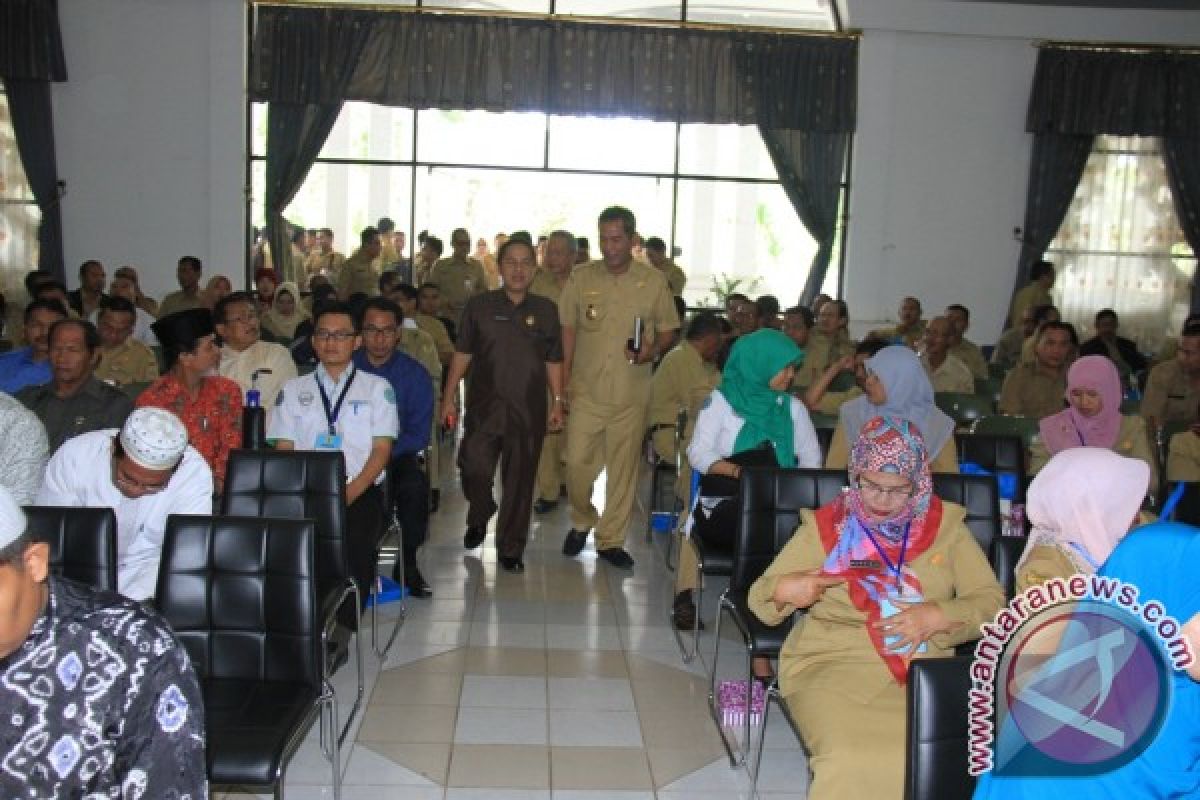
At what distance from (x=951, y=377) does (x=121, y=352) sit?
4.67 metres

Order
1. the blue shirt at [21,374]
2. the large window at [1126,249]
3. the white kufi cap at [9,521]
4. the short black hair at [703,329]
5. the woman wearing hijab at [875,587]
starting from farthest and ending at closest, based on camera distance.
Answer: the large window at [1126,249] < the short black hair at [703,329] < the blue shirt at [21,374] < the woman wearing hijab at [875,587] < the white kufi cap at [9,521]

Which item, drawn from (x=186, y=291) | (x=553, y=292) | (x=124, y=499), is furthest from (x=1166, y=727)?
(x=186, y=291)

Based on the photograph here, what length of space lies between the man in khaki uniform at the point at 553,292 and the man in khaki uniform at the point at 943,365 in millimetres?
2217

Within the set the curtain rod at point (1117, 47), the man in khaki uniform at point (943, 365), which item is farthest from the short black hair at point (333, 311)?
the curtain rod at point (1117, 47)

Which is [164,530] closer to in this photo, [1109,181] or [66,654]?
[66,654]

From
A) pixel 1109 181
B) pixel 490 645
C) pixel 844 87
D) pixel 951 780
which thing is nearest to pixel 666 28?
pixel 844 87

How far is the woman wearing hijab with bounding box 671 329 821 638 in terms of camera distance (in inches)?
197

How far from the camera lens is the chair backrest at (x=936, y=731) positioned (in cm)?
237

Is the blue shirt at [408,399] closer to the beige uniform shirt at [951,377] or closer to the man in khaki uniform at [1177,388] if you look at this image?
the beige uniform shirt at [951,377]

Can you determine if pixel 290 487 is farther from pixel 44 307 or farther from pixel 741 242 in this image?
pixel 741 242

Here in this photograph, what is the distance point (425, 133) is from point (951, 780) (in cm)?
1028

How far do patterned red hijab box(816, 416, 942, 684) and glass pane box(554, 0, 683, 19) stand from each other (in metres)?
9.07

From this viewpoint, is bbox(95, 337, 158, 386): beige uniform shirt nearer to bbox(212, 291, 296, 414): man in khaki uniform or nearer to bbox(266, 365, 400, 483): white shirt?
bbox(212, 291, 296, 414): man in khaki uniform

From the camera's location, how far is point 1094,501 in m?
2.87
